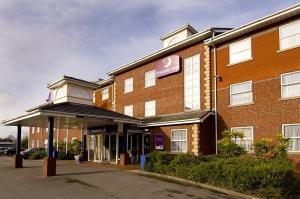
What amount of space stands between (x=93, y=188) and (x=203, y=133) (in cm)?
1106

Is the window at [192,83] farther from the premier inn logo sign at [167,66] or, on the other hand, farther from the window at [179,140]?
the window at [179,140]

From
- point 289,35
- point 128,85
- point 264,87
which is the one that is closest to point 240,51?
point 264,87

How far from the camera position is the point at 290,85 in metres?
21.1

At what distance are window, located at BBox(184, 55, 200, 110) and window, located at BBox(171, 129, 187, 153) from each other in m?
2.15

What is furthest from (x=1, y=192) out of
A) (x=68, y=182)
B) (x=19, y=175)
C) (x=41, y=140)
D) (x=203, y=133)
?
(x=41, y=140)

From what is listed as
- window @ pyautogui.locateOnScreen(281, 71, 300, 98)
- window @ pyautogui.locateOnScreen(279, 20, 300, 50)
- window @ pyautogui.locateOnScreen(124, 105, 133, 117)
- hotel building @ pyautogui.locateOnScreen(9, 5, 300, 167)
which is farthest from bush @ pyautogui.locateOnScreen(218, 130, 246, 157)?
window @ pyautogui.locateOnScreen(124, 105, 133, 117)

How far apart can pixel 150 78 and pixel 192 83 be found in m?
5.64

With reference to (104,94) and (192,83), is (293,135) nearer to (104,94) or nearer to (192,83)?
(192,83)

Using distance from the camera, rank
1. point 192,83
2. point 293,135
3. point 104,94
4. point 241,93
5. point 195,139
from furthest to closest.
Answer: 1. point 104,94
2. point 192,83
3. point 195,139
4. point 241,93
5. point 293,135

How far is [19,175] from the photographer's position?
70.9ft

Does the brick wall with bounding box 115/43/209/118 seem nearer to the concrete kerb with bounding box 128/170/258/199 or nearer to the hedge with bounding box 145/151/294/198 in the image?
the concrete kerb with bounding box 128/170/258/199

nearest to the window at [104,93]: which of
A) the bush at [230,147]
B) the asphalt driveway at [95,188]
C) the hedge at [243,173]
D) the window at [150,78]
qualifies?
the window at [150,78]

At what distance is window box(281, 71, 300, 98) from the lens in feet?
68.0

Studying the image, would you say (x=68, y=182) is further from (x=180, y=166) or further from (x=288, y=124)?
(x=288, y=124)
